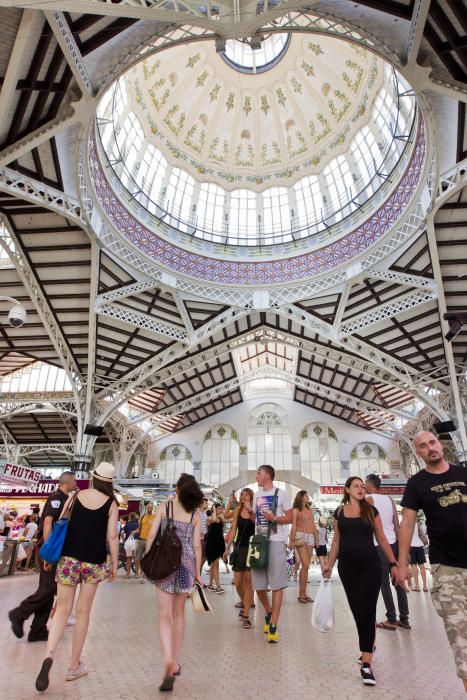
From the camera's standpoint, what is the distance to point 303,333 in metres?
22.7

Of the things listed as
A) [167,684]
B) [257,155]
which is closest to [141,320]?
[257,155]

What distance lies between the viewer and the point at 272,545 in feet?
16.0

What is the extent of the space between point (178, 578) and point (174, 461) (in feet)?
107

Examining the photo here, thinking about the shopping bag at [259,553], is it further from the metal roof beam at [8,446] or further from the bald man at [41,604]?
the metal roof beam at [8,446]

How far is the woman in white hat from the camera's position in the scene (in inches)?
133

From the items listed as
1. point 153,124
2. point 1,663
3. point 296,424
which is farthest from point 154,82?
point 296,424

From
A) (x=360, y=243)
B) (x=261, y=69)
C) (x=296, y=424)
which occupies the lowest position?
(x=296, y=424)

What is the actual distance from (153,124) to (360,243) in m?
11.7

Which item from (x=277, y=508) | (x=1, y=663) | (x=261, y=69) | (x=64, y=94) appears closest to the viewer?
(x=1, y=663)

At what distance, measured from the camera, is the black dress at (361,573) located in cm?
362

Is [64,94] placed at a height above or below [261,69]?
below

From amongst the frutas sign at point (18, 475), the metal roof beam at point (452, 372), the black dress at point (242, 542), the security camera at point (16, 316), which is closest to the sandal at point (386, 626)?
the black dress at point (242, 542)

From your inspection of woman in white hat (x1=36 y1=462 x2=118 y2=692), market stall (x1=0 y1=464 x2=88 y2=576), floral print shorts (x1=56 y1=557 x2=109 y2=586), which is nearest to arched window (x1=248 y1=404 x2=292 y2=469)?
market stall (x1=0 y1=464 x2=88 y2=576)

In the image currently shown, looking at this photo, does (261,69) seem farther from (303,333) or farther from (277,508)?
(277,508)
